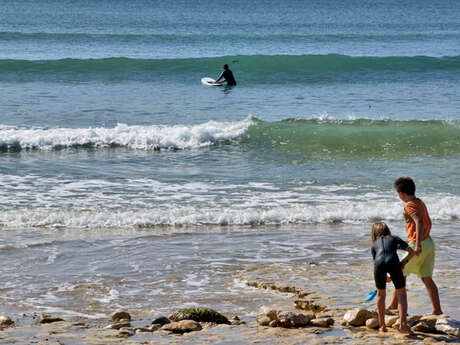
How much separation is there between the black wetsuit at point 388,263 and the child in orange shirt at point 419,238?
9.7 inches

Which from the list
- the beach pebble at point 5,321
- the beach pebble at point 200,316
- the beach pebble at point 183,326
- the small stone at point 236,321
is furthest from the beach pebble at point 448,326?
the beach pebble at point 5,321

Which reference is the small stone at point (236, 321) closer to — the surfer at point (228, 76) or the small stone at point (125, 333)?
the small stone at point (125, 333)

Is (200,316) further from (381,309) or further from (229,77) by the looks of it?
(229,77)

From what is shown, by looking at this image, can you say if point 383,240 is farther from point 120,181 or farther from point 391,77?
point 391,77

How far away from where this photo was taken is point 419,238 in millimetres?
6262

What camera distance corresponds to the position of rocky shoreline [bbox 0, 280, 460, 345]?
5.79 m

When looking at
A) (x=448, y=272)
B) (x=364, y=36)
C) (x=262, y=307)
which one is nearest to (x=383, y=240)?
(x=262, y=307)

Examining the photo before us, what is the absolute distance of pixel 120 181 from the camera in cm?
1374

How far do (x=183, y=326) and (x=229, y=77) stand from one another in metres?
21.2

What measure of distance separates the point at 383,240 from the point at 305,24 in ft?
196

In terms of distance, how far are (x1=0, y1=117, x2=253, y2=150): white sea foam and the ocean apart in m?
0.05

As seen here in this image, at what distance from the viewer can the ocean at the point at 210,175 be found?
26.2ft

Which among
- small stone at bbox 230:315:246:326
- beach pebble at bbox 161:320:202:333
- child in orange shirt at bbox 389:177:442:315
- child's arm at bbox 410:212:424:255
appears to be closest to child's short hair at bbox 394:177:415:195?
child in orange shirt at bbox 389:177:442:315

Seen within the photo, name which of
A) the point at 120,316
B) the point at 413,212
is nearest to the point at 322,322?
the point at 413,212
